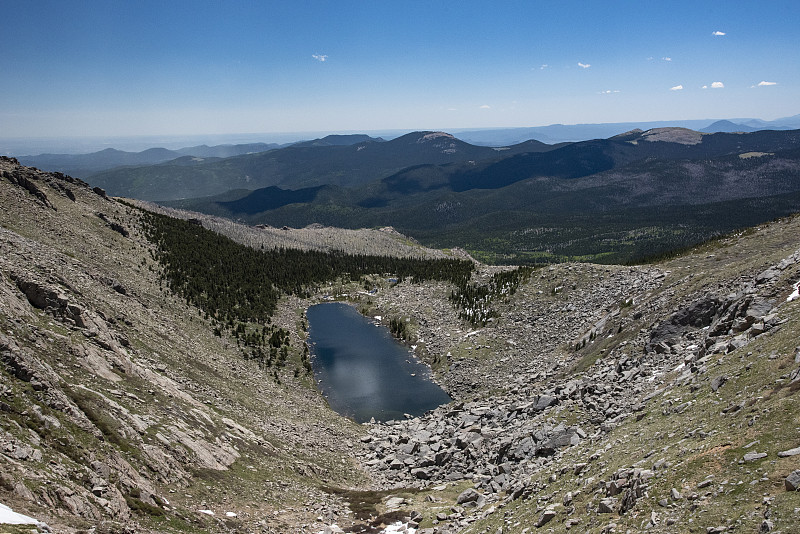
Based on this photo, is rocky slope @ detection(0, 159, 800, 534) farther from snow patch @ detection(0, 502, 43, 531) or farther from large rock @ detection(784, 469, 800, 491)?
snow patch @ detection(0, 502, 43, 531)

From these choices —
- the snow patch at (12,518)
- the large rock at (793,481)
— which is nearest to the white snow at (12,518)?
the snow patch at (12,518)

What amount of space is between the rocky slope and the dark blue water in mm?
3953

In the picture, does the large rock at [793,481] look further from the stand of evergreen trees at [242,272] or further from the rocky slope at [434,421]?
the stand of evergreen trees at [242,272]

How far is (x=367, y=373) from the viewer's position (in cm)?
6650

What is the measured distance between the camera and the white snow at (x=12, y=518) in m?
13.0

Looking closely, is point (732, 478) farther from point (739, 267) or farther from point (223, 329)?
point (223, 329)

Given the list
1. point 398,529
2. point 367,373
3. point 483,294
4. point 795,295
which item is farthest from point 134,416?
point 483,294

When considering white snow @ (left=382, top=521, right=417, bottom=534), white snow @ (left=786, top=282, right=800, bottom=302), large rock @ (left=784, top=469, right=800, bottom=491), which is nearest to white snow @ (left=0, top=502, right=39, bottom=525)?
white snow @ (left=382, top=521, right=417, bottom=534)

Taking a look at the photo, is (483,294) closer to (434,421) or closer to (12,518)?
(434,421)

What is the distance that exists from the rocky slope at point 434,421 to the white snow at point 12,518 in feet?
1.72

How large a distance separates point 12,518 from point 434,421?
121ft

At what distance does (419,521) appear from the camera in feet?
86.2

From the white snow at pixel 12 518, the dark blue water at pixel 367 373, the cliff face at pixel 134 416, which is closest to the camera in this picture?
the white snow at pixel 12 518

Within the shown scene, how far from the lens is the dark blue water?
183ft
